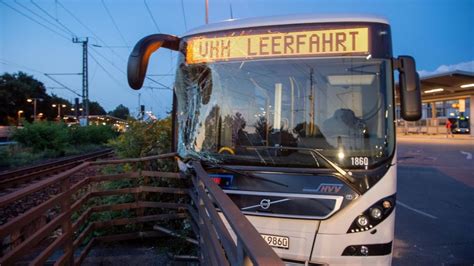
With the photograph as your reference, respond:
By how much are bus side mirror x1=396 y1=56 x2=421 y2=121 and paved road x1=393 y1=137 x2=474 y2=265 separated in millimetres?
2292

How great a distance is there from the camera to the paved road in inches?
217

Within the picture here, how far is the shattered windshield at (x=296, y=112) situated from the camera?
3945mm

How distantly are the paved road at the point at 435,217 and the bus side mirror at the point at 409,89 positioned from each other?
2.29 metres

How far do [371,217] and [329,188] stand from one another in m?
0.49

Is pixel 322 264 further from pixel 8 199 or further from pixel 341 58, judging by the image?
pixel 8 199

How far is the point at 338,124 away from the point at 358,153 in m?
0.36

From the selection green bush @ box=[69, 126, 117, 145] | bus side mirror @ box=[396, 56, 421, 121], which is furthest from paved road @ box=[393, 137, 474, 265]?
green bush @ box=[69, 126, 117, 145]

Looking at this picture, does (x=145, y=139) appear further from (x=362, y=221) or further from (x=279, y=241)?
(x=362, y=221)

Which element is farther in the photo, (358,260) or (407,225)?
(407,225)

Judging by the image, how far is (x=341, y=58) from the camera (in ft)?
13.5

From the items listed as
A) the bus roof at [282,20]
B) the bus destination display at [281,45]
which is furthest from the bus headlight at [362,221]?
the bus roof at [282,20]

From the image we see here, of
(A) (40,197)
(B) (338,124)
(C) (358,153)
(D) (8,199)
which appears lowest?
(A) (40,197)

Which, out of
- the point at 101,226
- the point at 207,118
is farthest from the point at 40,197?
the point at 207,118

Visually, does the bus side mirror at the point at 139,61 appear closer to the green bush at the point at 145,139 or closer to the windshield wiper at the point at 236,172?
the windshield wiper at the point at 236,172
